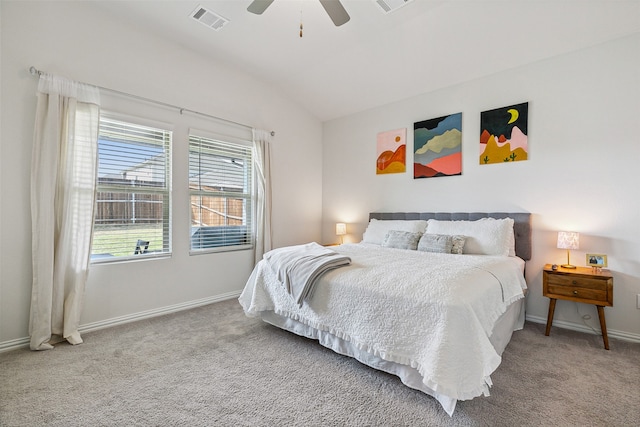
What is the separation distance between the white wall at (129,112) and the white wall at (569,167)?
7.18 ft

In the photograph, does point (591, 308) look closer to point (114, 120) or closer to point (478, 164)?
point (478, 164)

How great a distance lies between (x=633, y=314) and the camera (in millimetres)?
2627

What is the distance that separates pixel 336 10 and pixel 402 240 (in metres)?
2.42

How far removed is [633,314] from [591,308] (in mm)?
283

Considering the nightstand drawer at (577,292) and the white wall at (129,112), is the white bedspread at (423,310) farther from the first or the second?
the white wall at (129,112)

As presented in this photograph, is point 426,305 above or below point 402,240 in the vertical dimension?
below

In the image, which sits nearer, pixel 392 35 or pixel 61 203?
pixel 61 203

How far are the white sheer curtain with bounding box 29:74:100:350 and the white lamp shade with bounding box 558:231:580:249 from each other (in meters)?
4.47

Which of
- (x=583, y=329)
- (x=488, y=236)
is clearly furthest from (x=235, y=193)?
(x=583, y=329)

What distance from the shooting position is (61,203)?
8.27ft

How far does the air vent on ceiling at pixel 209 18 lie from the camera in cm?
281

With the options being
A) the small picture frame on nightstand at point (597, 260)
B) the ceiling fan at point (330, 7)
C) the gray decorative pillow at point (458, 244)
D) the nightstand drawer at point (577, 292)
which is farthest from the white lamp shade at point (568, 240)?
the ceiling fan at point (330, 7)

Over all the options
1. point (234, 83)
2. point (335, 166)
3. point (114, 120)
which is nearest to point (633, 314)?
point (335, 166)

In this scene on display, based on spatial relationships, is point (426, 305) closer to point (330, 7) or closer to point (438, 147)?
point (330, 7)
